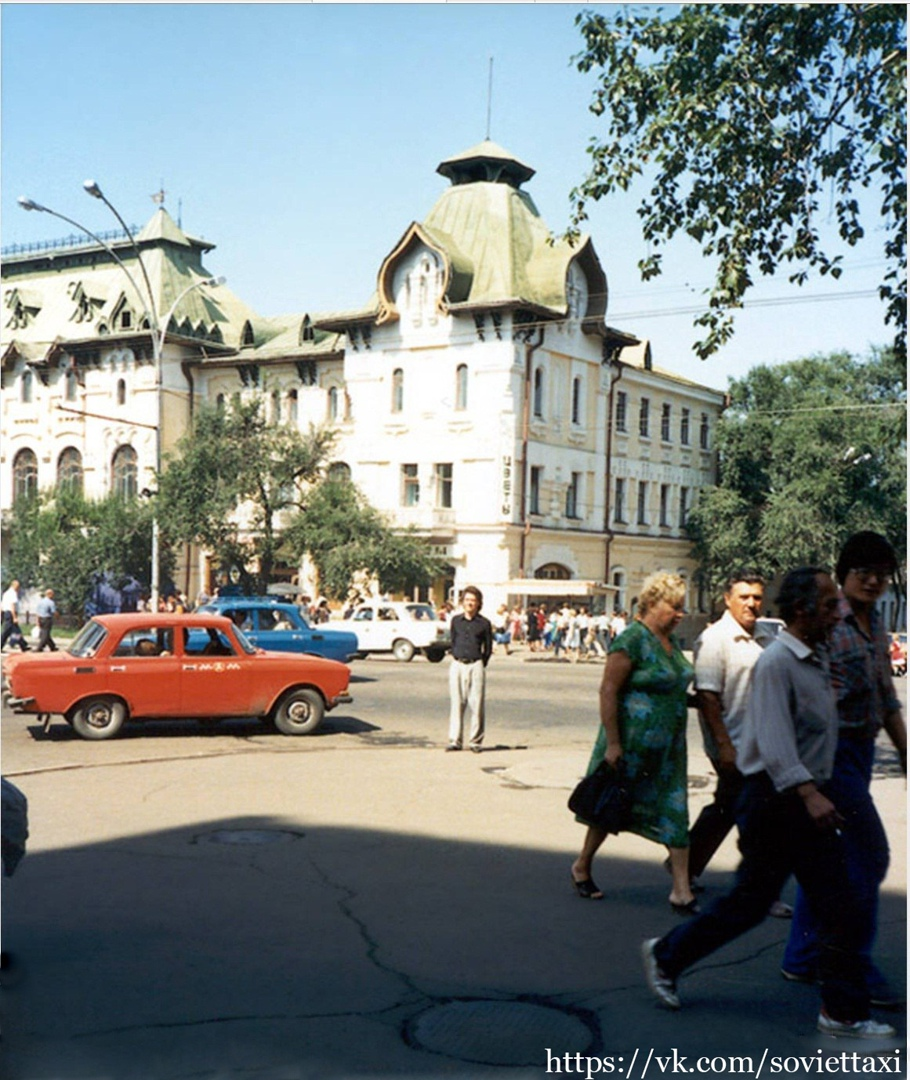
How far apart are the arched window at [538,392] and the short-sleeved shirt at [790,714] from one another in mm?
35639

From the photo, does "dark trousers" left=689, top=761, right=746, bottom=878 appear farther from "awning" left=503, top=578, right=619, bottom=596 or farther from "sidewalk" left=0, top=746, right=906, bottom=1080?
"awning" left=503, top=578, right=619, bottom=596

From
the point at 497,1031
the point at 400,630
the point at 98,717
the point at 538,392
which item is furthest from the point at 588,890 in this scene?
the point at 538,392

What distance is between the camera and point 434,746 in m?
14.1

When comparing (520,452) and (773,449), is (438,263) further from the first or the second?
(773,449)

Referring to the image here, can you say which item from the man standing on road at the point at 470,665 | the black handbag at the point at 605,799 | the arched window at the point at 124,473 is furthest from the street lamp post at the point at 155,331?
the black handbag at the point at 605,799

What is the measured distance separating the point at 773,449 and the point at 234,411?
2132cm

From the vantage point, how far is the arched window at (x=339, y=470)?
41625 mm

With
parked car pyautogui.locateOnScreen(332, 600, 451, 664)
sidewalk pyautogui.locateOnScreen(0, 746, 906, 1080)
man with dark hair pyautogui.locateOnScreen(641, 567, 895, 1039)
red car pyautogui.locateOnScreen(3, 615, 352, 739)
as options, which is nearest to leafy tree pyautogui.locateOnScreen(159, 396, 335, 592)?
parked car pyautogui.locateOnScreen(332, 600, 451, 664)

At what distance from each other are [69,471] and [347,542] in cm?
2461

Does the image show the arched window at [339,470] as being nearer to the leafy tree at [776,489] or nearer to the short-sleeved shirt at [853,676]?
the leafy tree at [776,489]

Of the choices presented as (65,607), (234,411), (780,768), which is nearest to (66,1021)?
(780,768)

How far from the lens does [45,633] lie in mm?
17391

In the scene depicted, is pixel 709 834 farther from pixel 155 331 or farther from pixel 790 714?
pixel 155 331

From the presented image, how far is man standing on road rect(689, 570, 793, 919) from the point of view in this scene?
255 inches
